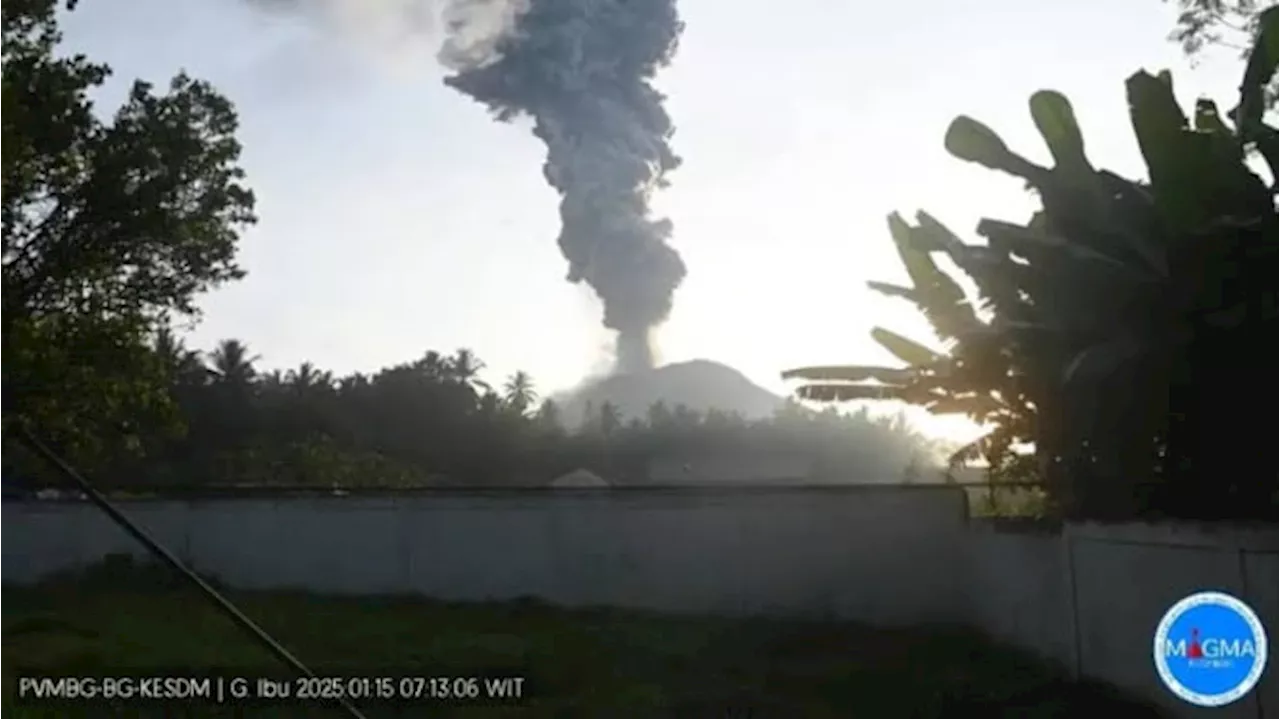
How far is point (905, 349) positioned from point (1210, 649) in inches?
153

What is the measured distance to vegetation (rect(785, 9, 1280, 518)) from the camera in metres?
7.46

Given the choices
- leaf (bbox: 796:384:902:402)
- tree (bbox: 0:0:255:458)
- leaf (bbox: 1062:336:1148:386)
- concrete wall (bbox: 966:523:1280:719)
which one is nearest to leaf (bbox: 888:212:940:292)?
leaf (bbox: 796:384:902:402)

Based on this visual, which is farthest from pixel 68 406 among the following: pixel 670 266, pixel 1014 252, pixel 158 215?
pixel 670 266

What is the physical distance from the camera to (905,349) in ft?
35.3

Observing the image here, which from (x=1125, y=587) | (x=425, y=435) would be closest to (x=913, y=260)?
(x=1125, y=587)

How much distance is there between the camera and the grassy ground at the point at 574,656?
9195mm

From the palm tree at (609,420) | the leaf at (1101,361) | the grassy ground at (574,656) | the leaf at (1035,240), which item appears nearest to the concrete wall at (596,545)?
the grassy ground at (574,656)

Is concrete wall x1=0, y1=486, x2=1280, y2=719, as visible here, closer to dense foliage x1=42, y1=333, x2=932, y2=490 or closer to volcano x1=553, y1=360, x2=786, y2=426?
dense foliage x1=42, y1=333, x2=932, y2=490

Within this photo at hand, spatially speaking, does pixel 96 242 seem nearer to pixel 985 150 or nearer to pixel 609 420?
pixel 985 150

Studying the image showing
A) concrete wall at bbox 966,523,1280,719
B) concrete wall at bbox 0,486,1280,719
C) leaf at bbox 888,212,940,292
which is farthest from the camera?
concrete wall at bbox 0,486,1280,719

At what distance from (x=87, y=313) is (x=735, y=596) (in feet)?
26.8

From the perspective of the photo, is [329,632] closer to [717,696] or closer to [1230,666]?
[717,696]

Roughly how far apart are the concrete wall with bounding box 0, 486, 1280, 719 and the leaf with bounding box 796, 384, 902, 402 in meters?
2.43

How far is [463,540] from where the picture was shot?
16891 mm
